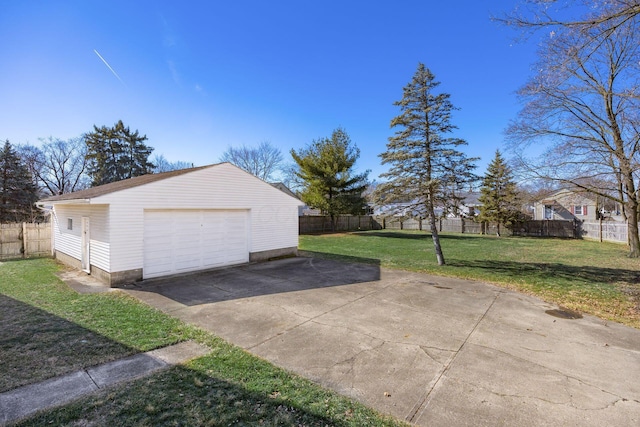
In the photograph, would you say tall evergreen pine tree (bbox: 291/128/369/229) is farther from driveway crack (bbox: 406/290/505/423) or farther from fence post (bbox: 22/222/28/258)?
driveway crack (bbox: 406/290/505/423)

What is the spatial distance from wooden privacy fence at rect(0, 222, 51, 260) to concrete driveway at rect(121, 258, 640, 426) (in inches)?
350

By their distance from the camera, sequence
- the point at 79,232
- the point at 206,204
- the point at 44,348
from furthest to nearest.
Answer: the point at 79,232
the point at 206,204
the point at 44,348

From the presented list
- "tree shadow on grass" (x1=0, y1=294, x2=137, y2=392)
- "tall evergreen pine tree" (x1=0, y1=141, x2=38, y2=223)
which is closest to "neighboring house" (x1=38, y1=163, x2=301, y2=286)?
"tree shadow on grass" (x1=0, y1=294, x2=137, y2=392)

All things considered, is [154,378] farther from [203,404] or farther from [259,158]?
[259,158]

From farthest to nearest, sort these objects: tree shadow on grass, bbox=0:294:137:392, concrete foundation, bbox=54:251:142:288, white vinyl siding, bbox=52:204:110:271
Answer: white vinyl siding, bbox=52:204:110:271
concrete foundation, bbox=54:251:142:288
tree shadow on grass, bbox=0:294:137:392

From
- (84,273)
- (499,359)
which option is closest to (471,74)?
(499,359)

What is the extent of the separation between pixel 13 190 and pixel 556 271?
117 feet

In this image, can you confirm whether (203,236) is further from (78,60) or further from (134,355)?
(78,60)

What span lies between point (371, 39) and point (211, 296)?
11199 millimetres

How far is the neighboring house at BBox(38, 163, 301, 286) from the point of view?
299 inches

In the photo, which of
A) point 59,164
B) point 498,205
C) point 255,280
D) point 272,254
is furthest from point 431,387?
point 59,164

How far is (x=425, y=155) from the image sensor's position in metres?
9.94

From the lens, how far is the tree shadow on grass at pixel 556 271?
8.64 metres

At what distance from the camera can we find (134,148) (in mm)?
32594
